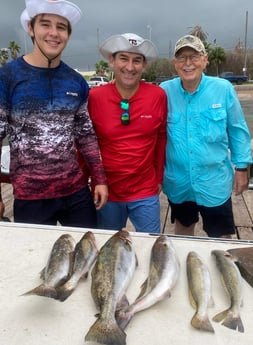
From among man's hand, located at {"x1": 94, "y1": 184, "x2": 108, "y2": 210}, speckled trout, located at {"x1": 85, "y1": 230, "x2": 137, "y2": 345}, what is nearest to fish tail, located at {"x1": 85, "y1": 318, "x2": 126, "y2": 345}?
speckled trout, located at {"x1": 85, "y1": 230, "x2": 137, "y2": 345}

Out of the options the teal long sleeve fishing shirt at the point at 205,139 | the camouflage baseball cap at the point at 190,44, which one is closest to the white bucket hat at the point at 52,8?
the camouflage baseball cap at the point at 190,44

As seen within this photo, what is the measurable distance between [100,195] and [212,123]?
1.08 m

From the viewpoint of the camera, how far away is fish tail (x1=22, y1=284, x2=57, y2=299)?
157 centimetres

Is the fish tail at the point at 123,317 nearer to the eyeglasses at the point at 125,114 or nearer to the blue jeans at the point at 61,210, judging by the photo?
the blue jeans at the point at 61,210

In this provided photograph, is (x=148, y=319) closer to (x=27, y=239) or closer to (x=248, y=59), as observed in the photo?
(x=27, y=239)

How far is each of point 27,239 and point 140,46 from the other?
1.70 metres

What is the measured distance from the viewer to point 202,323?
4.83ft

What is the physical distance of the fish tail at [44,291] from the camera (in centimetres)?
157

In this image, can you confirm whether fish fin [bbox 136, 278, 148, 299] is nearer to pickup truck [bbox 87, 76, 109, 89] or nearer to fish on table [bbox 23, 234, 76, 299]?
fish on table [bbox 23, 234, 76, 299]

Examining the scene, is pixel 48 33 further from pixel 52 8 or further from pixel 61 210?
pixel 61 210

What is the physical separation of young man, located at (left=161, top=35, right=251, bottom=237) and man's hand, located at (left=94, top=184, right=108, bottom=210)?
68 cm

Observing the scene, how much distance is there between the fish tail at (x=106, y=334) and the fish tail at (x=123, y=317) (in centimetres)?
5

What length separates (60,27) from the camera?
2484 millimetres

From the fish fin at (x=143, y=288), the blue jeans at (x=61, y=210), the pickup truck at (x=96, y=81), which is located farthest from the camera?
the pickup truck at (x=96, y=81)
